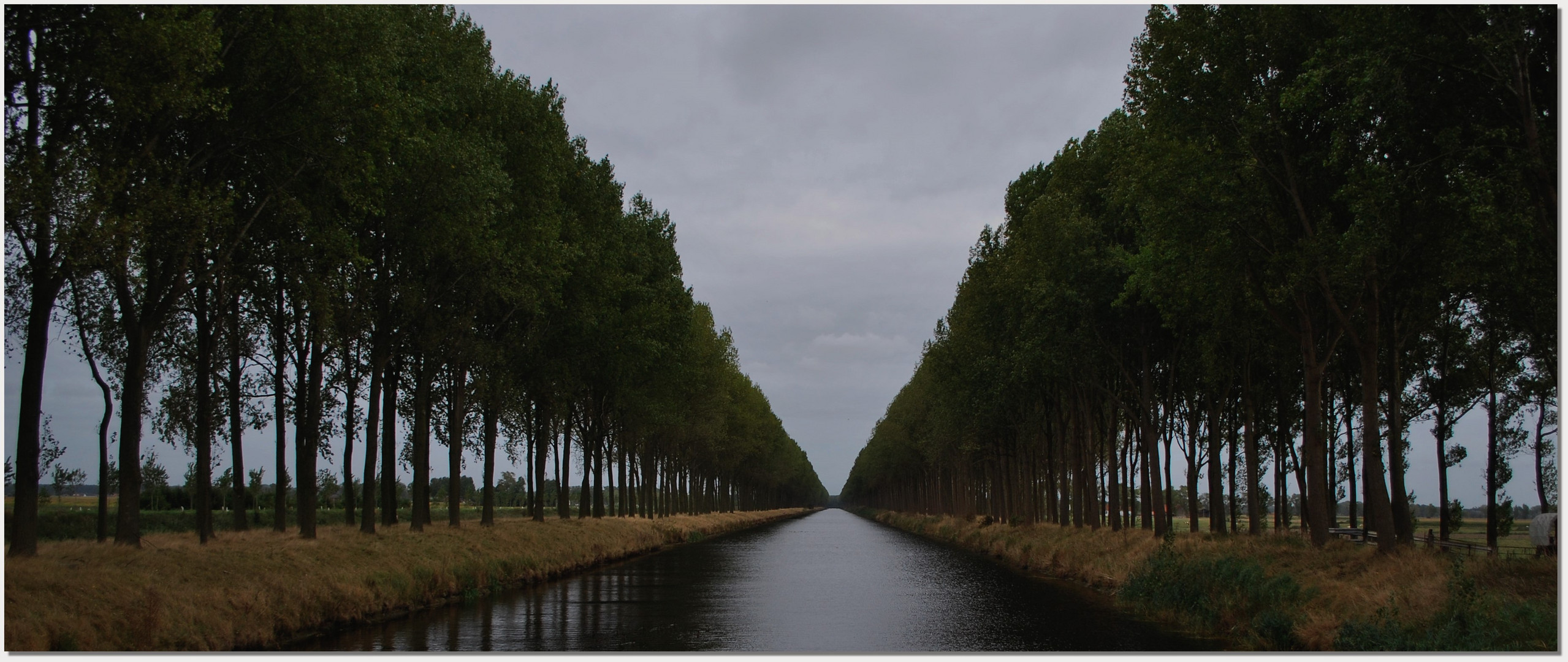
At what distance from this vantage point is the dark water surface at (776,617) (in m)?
19.2

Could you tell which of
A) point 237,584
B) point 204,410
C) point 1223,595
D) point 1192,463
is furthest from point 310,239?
point 1192,463

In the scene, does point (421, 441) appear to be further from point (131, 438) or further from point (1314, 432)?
point (1314, 432)

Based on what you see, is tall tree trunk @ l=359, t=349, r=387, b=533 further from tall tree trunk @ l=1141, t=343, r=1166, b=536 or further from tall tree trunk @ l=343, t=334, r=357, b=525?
tall tree trunk @ l=1141, t=343, r=1166, b=536

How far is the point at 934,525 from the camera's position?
84.3m

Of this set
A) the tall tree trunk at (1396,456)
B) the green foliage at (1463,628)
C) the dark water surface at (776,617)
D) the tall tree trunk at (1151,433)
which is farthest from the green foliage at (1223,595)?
the tall tree trunk at (1151,433)

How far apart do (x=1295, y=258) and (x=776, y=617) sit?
14.8 m

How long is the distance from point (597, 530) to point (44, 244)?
3090 cm

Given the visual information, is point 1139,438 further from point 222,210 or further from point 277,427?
point 222,210

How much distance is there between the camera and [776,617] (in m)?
24.3

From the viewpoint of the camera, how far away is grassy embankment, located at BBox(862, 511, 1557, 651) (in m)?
14.3

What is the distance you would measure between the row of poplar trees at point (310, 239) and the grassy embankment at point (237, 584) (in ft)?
5.19

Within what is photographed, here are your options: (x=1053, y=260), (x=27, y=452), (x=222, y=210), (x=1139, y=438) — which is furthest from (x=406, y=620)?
(x=1139, y=438)

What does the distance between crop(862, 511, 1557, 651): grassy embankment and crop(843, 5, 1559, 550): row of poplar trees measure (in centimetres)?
246

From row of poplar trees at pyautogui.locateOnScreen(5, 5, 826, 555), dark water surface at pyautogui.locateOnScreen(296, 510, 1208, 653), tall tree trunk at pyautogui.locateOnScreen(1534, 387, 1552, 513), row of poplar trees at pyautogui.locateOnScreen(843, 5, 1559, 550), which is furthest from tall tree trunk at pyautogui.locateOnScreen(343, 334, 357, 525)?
tall tree trunk at pyautogui.locateOnScreen(1534, 387, 1552, 513)
